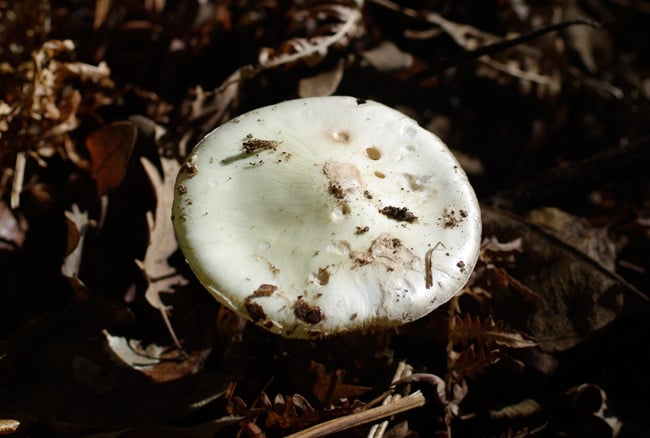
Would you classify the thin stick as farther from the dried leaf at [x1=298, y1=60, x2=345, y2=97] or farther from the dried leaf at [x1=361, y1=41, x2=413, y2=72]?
the dried leaf at [x1=361, y1=41, x2=413, y2=72]

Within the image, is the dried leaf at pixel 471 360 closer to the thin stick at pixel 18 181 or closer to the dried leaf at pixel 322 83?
the dried leaf at pixel 322 83

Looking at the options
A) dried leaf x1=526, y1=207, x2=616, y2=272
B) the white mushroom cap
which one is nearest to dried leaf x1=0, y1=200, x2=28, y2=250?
the white mushroom cap

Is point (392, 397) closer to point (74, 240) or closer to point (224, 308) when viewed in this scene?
point (224, 308)

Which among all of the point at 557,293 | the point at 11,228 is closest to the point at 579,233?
the point at 557,293

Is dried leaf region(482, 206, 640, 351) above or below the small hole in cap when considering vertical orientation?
below

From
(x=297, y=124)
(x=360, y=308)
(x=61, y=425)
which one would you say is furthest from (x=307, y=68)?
(x=61, y=425)

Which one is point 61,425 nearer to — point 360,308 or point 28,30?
point 360,308

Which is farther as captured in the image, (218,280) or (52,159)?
(52,159)
